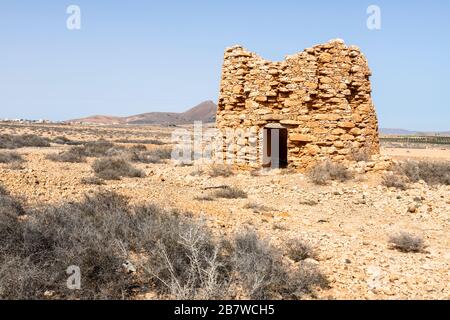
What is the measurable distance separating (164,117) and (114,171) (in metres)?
143

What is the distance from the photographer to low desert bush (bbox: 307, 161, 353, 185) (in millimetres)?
10953

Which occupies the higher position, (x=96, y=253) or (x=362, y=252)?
(x=96, y=253)

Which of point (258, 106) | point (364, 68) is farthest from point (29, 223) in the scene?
point (364, 68)

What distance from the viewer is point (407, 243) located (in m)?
5.93

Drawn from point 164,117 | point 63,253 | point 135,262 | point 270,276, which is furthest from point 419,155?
point 164,117

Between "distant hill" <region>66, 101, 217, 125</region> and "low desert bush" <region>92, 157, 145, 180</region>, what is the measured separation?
11756cm

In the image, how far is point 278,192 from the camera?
1027 centimetres

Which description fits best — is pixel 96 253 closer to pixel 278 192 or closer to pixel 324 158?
pixel 278 192

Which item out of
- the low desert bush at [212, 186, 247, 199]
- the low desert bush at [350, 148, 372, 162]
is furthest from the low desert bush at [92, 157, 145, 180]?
the low desert bush at [350, 148, 372, 162]

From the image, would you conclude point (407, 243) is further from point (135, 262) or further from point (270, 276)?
point (135, 262)

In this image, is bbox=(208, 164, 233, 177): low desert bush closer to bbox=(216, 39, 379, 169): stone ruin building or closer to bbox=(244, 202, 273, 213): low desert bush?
bbox=(216, 39, 379, 169): stone ruin building

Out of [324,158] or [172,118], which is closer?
[324,158]

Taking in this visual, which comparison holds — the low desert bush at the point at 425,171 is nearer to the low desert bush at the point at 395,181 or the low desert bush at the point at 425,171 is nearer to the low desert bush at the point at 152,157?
the low desert bush at the point at 395,181
